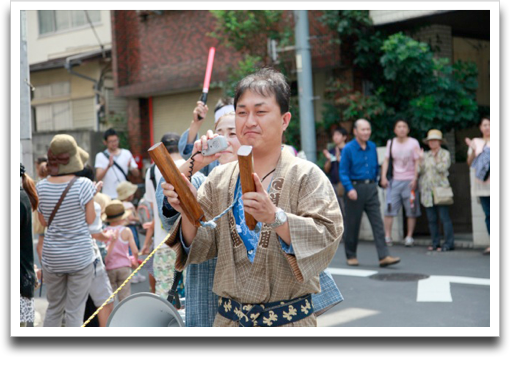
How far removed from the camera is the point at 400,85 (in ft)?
40.1

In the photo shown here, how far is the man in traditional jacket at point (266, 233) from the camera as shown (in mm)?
2309

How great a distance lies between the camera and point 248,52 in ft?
43.9

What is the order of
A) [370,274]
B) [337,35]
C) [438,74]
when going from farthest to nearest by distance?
[337,35], [438,74], [370,274]

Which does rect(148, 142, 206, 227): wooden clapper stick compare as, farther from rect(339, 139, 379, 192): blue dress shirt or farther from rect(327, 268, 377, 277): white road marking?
rect(339, 139, 379, 192): blue dress shirt

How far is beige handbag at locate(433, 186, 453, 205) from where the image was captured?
369 inches

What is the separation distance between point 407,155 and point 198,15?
818 cm

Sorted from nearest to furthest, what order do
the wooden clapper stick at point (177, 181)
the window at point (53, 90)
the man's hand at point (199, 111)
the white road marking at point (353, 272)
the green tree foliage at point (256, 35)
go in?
the wooden clapper stick at point (177, 181)
the man's hand at point (199, 111)
the white road marking at point (353, 272)
the green tree foliage at point (256, 35)
the window at point (53, 90)

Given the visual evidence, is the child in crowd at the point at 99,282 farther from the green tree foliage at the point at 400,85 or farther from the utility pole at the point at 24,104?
the green tree foliage at the point at 400,85

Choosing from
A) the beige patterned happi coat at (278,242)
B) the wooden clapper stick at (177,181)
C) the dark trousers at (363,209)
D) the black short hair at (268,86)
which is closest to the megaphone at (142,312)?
the beige patterned happi coat at (278,242)

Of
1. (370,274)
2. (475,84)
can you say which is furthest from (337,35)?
(370,274)

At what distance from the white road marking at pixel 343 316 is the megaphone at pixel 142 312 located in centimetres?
316

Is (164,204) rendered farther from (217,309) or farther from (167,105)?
(167,105)

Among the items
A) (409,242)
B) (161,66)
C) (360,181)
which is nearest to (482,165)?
(360,181)

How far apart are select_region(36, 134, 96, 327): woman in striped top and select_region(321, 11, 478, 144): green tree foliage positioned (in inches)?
311
